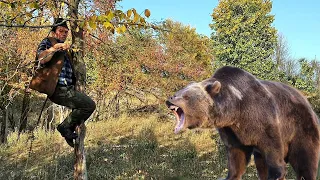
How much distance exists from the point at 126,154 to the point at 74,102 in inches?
256

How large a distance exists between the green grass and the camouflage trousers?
9.02ft

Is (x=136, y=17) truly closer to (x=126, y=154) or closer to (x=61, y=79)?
(x=61, y=79)

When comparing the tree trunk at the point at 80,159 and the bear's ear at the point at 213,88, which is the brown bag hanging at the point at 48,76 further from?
the bear's ear at the point at 213,88

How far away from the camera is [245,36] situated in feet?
55.9

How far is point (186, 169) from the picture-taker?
31.0ft

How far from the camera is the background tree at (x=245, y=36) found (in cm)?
1669

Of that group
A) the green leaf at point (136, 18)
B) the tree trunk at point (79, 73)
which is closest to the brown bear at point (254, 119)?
the green leaf at point (136, 18)

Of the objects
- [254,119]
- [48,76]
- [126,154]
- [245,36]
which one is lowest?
[126,154]

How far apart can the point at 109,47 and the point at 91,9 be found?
2.35 feet

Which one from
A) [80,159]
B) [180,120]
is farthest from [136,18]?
[80,159]

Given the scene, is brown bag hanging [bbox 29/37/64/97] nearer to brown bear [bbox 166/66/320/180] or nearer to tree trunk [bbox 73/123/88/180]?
tree trunk [bbox 73/123/88/180]

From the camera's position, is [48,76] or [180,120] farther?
[48,76]

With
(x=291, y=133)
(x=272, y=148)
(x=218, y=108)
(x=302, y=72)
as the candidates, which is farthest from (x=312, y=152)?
(x=302, y=72)

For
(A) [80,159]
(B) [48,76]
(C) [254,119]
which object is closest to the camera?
(C) [254,119]
